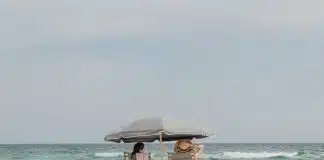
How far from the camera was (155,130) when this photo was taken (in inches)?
529

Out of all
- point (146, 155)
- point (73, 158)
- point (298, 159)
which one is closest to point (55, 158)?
point (73, 158)

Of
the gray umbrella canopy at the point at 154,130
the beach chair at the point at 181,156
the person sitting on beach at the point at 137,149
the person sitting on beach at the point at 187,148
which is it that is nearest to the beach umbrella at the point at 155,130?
the gray umbrella canopy at the point at 154,130

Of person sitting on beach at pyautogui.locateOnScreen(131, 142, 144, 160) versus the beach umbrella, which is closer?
the beach umbrella

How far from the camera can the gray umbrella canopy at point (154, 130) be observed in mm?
13398

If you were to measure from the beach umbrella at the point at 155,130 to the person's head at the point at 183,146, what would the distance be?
312 millimetres

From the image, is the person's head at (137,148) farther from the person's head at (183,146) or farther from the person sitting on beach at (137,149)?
the person's head at (183,146)

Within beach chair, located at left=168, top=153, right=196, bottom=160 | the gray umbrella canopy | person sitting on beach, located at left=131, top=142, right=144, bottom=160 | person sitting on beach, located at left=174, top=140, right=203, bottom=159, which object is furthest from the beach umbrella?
person sitting on beach, located at left=131, top=142, right=144, bottom=160

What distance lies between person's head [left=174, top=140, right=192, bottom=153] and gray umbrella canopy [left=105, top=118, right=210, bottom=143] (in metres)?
0.35

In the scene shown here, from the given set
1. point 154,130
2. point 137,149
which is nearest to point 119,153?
point 137,149

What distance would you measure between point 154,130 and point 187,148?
1.20 m

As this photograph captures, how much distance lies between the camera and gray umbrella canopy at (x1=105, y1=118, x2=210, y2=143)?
1340cm

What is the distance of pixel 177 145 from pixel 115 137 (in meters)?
1.47

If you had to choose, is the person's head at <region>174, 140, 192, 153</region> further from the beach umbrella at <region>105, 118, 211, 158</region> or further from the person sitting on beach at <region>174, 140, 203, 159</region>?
the beach umbrella at <region>105, 118, 211, 158</region>

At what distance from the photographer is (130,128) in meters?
13.7
